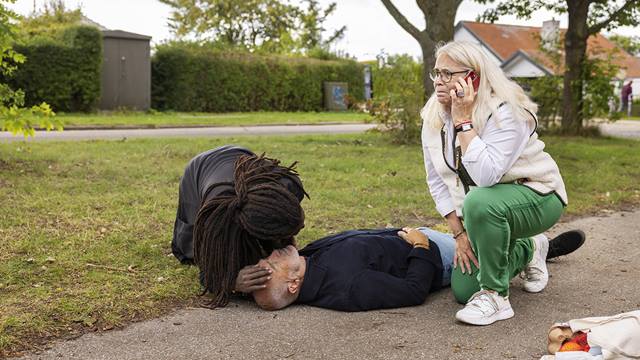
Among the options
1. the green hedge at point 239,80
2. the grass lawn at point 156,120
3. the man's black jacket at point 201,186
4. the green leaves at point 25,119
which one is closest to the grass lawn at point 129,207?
the man's black jacket at point 201,186

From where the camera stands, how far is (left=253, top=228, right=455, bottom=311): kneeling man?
12.3ft

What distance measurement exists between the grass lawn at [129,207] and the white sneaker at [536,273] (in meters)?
1.64

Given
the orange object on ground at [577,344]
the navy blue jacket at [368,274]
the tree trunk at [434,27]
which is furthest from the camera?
the tree trunk at [434,27]

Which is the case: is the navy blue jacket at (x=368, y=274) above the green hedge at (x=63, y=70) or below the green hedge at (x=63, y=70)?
below

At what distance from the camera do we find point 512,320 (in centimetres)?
367

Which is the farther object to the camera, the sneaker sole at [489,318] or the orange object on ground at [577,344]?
the sneaker sole at [489,318]

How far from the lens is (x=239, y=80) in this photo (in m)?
24.7

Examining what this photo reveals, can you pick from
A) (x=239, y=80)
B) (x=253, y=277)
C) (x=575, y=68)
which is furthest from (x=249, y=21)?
(x=253, y=277)

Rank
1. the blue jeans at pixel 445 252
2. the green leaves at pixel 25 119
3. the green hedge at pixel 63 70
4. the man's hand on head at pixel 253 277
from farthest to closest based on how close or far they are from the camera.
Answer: the green hedge at pixel 63 70 < the green leaves at pixel 25 119 < the blue jeans at pixel 445 252 < the man's hand on head at pixel 253 277

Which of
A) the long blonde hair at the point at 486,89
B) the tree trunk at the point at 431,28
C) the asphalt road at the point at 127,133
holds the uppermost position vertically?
the tree trunk at the point at 431,28

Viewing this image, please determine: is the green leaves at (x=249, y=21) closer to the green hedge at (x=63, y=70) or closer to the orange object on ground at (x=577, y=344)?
the green hedge at (x=63, y=70)

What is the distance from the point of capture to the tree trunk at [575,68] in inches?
584

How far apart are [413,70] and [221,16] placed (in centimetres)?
2800

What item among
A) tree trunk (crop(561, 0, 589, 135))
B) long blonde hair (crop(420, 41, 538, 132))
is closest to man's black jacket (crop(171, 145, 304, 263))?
long blonde hair (crop(420, 41, 538, 132))
